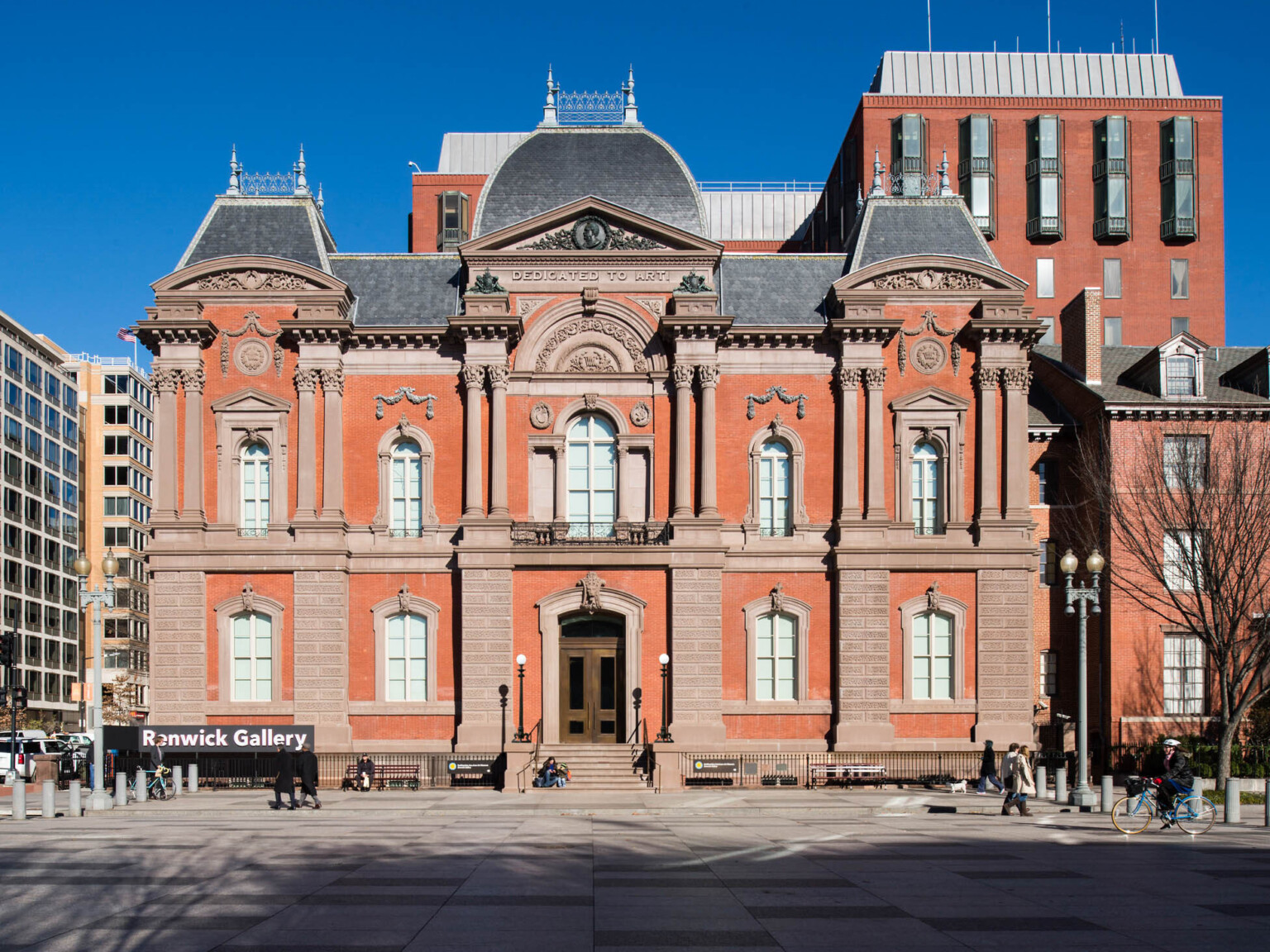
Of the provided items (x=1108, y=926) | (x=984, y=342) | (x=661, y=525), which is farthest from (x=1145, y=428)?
(x=1108, y=926)

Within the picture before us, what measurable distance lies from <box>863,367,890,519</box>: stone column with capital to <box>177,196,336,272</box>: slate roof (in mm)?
17647

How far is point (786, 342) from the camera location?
41500mm

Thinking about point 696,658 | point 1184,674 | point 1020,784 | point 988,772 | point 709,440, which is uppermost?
point 709,440

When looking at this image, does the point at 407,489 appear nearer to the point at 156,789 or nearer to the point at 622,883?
the point at 156,789

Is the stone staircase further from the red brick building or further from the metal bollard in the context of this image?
the metal bollard

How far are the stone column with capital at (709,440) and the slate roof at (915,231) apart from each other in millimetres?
6379

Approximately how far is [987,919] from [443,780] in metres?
25.5

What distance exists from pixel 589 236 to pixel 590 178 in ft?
8.92

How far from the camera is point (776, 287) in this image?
42.9 metres

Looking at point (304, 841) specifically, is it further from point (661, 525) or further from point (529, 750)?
point (661, 525)

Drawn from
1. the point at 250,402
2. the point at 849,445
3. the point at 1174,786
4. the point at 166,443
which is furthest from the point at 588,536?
the point at 1174,786

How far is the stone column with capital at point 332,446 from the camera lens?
4047 cm

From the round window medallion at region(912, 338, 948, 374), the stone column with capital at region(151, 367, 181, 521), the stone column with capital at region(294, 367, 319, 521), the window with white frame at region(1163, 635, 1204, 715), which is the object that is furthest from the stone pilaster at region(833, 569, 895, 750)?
the stone column with capital at region(151, 367, 181, 521)

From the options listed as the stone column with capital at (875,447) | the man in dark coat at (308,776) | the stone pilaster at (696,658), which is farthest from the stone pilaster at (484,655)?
the stone column with capital at (875,447)
